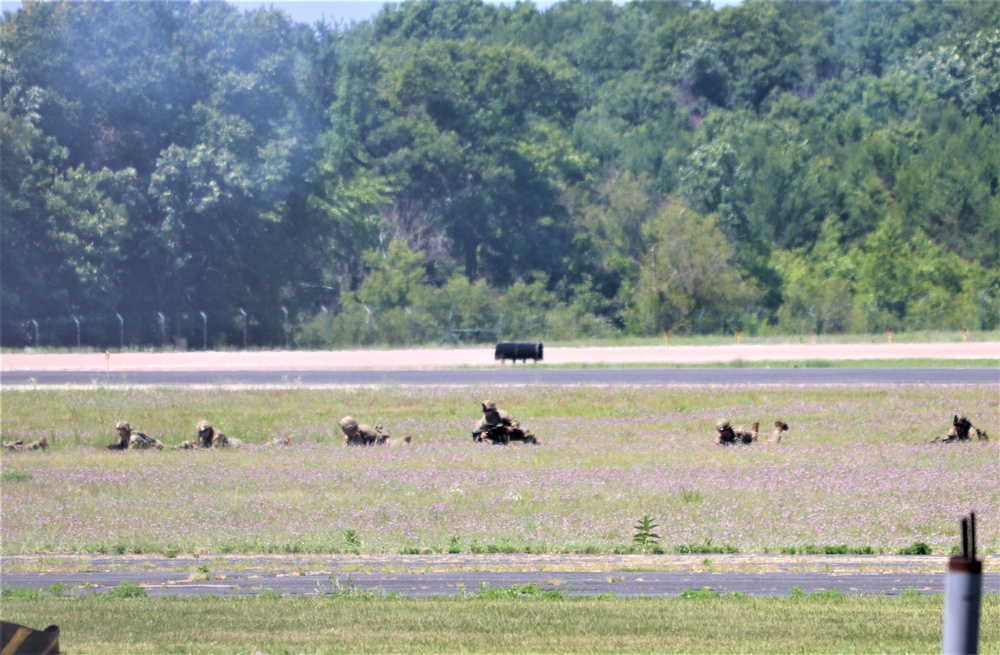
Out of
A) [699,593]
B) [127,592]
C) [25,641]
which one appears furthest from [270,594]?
[25,641]

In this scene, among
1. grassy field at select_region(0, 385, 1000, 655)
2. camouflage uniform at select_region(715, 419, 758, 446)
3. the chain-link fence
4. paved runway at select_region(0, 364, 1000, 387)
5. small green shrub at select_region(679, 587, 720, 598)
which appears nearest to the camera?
grassy field at select_region(0, 385, 1000, 655)

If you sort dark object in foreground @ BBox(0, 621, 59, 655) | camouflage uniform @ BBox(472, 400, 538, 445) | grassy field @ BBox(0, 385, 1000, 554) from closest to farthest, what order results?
dark object in foreground @ BBox(0, 621, 59, 655) → grassy field @ BBox(0, 385, 1000, 554) → camouflage uniform @ BBox(472, 400, 538, 445)

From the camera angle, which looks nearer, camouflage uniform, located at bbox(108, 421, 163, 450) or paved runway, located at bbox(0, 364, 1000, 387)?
camouflage uniform, located at bbox(108, 421, 163, 450)

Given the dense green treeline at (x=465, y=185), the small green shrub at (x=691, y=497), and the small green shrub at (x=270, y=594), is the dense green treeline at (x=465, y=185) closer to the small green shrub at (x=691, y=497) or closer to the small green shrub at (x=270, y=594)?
the small green shrub at (x=691, y=497)

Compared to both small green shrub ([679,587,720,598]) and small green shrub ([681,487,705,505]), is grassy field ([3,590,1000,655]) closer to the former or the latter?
small green shrub ([679,587,720,598])

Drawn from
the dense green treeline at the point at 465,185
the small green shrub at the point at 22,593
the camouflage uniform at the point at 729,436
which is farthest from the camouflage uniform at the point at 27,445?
the dense green treeline at the point at 465,185

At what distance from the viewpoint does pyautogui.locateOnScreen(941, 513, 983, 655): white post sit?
527cm

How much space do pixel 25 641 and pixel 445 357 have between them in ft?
180

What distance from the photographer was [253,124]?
245 feet

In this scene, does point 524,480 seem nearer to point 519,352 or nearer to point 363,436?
point 363,436

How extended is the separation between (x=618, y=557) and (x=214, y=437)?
1492 centimetres

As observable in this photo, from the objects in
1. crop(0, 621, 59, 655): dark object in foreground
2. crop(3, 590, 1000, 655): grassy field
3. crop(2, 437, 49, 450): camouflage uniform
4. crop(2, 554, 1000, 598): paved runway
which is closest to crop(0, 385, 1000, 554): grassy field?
crop(2, 437, 49, 450): camouflage uniform

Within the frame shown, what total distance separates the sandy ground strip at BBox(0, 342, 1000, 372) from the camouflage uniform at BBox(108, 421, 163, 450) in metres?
24.8

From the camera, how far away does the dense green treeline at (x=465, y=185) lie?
70.2m
